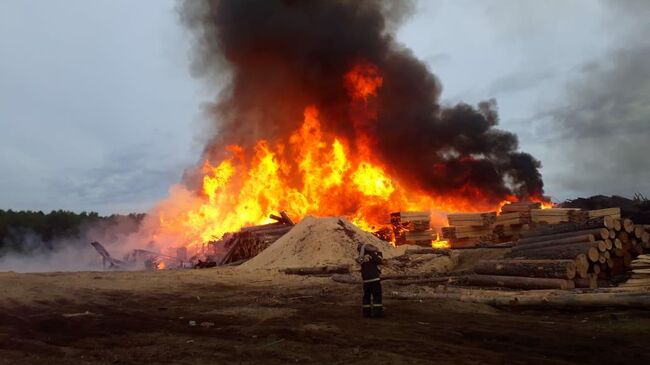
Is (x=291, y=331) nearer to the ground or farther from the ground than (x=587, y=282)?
nearer to the ground

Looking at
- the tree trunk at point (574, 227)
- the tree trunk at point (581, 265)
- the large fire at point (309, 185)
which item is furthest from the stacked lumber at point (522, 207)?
the tree trunk at point (581, 265)

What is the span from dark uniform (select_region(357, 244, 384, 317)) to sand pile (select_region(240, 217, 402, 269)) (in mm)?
8526

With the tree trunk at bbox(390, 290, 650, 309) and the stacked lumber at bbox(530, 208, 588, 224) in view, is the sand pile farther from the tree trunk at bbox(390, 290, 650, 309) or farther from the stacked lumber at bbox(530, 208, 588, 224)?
the tree trunk at bbox(390, 290, 650, 309)

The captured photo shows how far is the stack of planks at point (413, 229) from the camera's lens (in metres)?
24.0

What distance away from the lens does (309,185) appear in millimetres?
29031

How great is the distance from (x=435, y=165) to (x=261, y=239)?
43.8 ft

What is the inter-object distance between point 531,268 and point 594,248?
4.82ft

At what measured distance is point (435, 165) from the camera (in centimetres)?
3173

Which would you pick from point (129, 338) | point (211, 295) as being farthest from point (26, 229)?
point (129, 338)

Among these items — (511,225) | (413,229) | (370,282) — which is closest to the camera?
(370,282)

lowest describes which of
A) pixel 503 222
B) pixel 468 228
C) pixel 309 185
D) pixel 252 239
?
pixel 252 239

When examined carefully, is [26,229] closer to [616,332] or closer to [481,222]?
[481,222]

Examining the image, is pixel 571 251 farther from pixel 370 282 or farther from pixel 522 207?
pixel 522 207

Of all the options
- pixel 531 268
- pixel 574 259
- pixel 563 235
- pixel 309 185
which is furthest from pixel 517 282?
pixel 309 185
